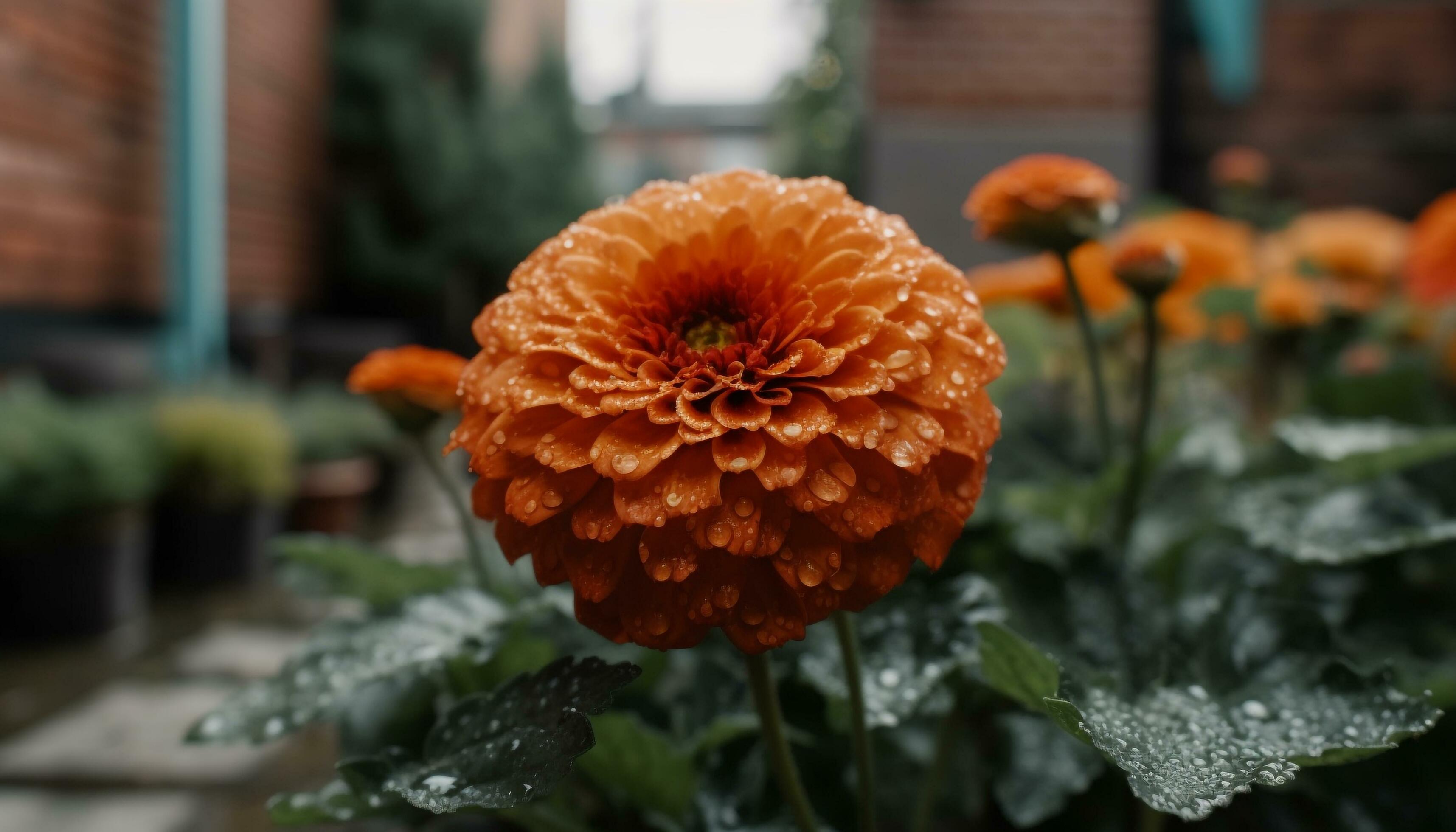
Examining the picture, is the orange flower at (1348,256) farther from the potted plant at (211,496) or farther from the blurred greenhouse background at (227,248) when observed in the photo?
the potted plant at (211,496)

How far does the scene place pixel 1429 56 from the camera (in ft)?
8.36

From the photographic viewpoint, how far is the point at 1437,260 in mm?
1028

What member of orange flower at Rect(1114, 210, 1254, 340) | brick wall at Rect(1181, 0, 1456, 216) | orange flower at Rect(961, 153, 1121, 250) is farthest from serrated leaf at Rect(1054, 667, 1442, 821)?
brick wall at Rect(1181, 0, 1456, 216)

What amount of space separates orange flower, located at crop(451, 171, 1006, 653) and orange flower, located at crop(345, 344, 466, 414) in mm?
207

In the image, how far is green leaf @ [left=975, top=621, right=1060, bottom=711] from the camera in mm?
366

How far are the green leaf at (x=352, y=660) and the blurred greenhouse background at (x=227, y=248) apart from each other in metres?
0.11

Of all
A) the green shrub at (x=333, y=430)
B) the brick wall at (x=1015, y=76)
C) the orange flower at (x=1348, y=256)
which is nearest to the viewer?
the orange flower at (x=1348, y=256)

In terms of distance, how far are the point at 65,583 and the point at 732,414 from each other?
2117 millimetres

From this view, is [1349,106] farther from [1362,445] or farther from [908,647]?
[908,647]

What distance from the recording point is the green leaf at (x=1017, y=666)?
1.20 feet

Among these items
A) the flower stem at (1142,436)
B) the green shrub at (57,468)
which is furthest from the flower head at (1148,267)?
the green shrub at (57,468)

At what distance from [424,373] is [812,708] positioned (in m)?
0.31

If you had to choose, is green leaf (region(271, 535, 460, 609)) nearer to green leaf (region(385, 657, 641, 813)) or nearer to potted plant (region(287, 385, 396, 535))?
green leaf (region(385, 657, 641, 813))

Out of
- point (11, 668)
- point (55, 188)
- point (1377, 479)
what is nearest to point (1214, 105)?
point (1377, 479)
